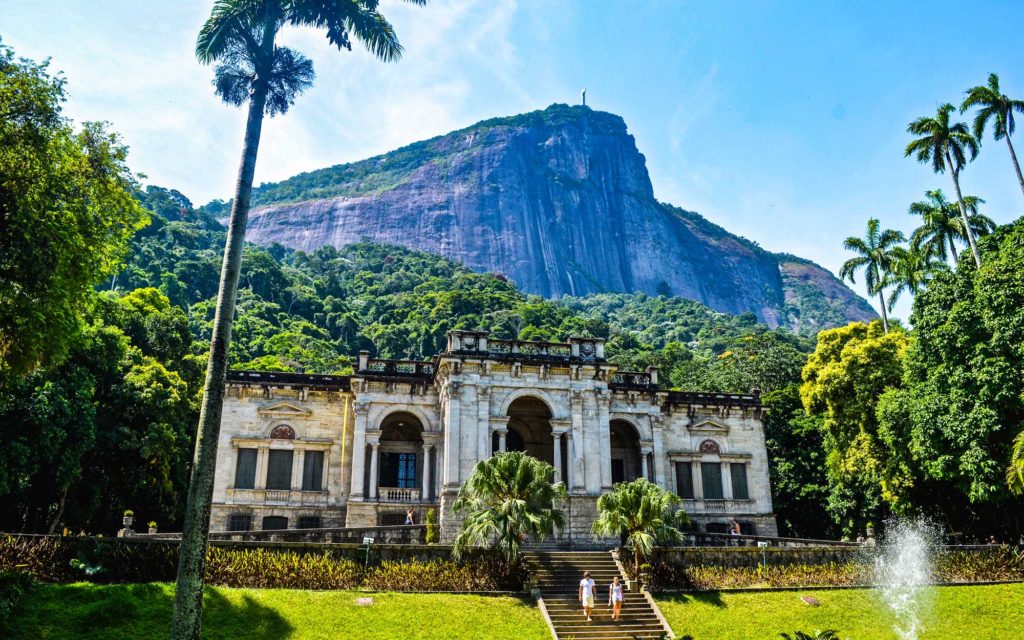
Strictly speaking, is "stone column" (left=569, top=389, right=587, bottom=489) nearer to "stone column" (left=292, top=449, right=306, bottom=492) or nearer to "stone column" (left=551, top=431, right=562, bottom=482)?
"stone column" (left=551, top=431, right=562, bottom=482)

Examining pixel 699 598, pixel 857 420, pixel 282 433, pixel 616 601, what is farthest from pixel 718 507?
pixel 282 433

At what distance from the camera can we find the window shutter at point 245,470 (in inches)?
1347

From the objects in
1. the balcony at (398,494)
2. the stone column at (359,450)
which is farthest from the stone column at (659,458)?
the stone column at (359,450)

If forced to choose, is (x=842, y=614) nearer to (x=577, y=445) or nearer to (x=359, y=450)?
(x=577, y=445)

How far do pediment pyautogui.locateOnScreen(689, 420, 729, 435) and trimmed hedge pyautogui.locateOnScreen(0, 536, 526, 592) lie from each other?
16781mm

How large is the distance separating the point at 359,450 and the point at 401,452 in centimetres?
299

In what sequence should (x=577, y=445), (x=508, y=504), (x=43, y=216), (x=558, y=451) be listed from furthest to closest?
(x=558, y=451), (x=577, y=445), (x=508, y=504), (x=43, y=216)

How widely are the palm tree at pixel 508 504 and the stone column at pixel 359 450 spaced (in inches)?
367

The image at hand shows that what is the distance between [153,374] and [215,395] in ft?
59.1

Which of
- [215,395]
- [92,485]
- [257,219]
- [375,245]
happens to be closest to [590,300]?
[375,245]

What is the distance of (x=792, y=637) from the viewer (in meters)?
22.4

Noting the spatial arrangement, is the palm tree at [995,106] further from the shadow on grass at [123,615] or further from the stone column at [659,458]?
the shadow on grass at [123,615]

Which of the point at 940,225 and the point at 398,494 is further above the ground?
the point at 940,225

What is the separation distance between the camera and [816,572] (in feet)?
88.3
